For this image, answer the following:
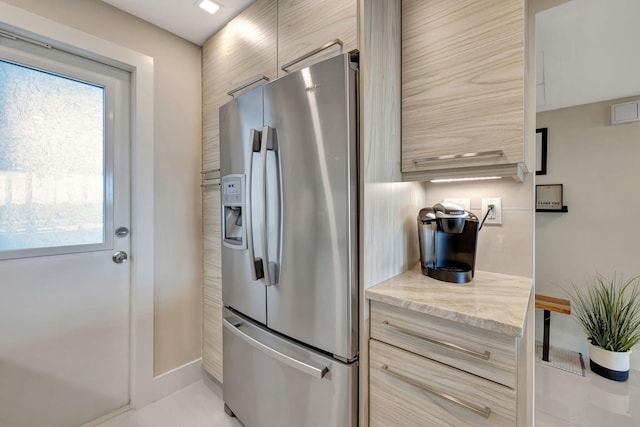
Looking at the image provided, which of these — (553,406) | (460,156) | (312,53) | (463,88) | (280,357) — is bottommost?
(553,406)

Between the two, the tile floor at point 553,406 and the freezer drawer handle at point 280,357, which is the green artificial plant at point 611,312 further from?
the freezer drawer handle at point 280,357

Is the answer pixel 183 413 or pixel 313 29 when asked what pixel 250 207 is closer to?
pixel 313 29

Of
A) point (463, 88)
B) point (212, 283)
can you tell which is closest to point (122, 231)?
point (212, 283)

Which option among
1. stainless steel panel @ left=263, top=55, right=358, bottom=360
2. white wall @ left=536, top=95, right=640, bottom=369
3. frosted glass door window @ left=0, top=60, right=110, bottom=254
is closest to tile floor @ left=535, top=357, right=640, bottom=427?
white wall @ left=536, top=95, right=640, bottom=369

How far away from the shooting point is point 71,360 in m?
1.45

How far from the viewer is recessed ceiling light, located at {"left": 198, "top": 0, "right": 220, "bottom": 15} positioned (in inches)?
57.7

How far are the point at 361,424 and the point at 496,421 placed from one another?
49cm

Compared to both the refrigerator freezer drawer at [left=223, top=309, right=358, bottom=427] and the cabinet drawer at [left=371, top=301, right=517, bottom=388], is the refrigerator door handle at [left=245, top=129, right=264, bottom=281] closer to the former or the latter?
the refrigerator freezer drawer at [left=223, top=309, right=358, bottom=427]

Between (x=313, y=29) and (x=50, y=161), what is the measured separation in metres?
1.52

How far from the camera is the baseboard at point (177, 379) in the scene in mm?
1711

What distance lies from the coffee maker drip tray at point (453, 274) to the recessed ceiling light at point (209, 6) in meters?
1.83

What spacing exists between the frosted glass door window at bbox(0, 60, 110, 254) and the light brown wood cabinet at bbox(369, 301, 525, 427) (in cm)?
167

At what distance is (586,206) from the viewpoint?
235 centimetres

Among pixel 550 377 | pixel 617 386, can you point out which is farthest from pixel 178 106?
pixel 617 386
